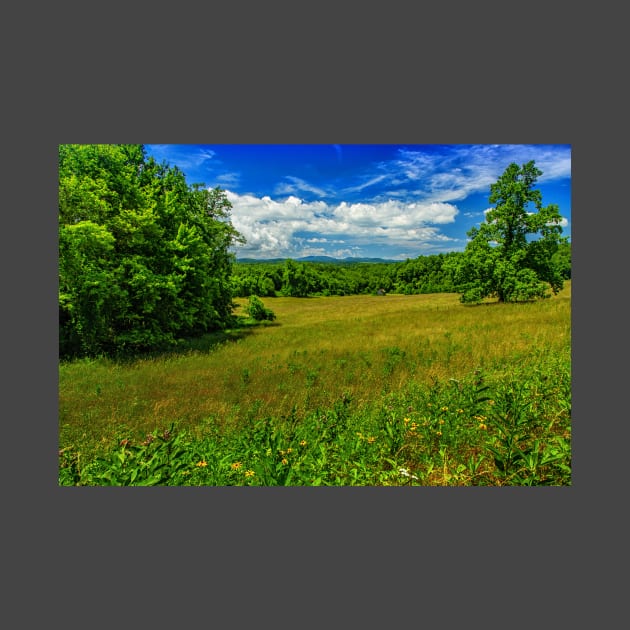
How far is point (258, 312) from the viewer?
35.5ft

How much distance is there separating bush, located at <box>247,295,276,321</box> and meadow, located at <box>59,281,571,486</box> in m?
3.40

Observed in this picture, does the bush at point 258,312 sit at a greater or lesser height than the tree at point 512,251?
lesser

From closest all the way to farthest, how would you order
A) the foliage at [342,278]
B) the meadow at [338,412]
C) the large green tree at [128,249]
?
the meadow at [338,412]
the large green tree at [128,249]
the foliage at [342,278]

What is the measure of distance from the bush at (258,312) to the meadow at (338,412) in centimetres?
340

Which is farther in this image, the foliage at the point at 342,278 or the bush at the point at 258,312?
the bush at the point at 258,312

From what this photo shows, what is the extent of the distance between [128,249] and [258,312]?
5.07m

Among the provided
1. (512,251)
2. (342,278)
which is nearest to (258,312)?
(342,278)

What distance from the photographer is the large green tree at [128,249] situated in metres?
5.15

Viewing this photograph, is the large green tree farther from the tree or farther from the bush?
the tree

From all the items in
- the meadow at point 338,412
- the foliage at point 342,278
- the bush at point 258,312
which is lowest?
the meadow at point 338,412

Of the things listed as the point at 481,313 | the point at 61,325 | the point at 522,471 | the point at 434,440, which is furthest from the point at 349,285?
the point at 61,325

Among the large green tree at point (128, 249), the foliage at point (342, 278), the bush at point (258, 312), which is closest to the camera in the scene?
the large green tree at point (128, 249)

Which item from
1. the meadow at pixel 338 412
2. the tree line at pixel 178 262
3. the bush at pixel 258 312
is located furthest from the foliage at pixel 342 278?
the meadow at pixel 338 412

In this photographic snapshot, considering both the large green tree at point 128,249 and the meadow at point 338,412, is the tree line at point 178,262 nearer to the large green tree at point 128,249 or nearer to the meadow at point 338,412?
the large green tree at point 128,249
